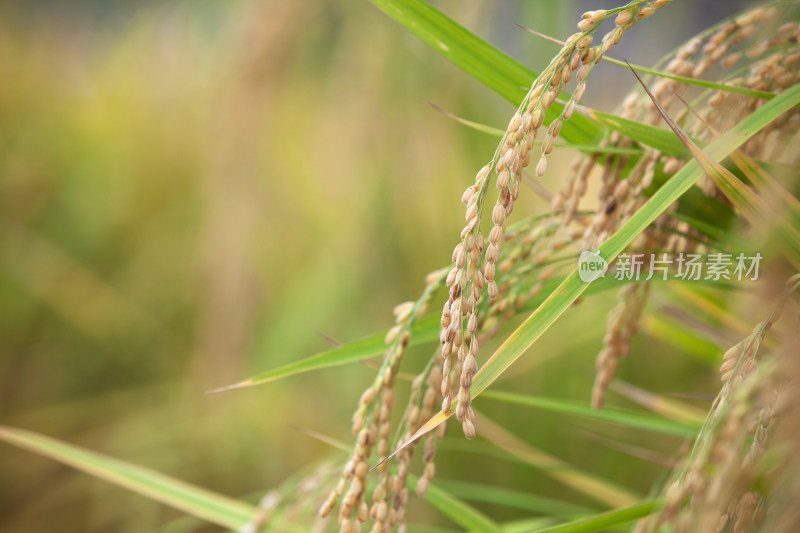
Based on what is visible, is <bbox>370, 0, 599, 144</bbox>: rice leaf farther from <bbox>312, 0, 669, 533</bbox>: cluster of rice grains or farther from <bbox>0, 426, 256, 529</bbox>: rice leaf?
<bbox>0, 426, 256, 529</bbox>: rice leaf

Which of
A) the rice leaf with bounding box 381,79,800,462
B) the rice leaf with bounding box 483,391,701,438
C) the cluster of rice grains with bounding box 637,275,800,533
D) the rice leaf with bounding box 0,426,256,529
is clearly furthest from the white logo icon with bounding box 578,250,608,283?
the rice leaf with bounding box 0,426,256,529

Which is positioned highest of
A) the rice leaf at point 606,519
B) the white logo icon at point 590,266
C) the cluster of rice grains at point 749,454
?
the white logo icon at point 590,266

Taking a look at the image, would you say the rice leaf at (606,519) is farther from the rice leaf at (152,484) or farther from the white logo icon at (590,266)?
the rice leaf at (152,484)

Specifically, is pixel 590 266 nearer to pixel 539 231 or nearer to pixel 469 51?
pixel 539 231

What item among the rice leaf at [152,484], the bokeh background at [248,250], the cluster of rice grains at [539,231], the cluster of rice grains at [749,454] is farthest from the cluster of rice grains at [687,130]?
the bokeh background at [248,250]

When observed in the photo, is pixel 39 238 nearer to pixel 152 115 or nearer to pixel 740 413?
pixel 152 115

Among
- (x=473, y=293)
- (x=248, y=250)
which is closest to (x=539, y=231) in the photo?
(x=473, y=293)

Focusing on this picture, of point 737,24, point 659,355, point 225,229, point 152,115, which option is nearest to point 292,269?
point 225,229
